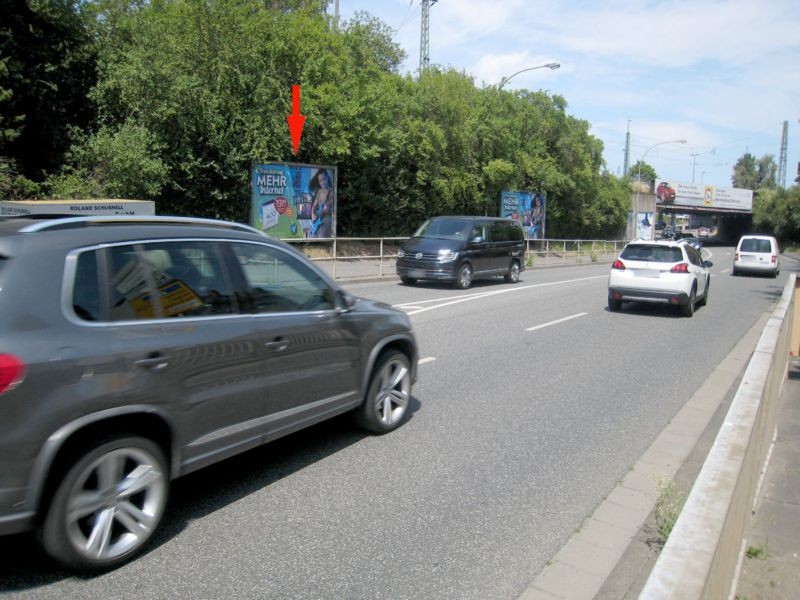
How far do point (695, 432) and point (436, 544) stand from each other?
344cm

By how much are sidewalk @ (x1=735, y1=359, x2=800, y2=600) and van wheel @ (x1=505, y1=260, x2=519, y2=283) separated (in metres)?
15.0

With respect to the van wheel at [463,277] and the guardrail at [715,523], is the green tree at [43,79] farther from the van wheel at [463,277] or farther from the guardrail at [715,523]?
the guardrail at [715,523]

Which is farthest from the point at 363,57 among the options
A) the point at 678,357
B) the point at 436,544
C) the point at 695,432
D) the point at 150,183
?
the point at 436,544

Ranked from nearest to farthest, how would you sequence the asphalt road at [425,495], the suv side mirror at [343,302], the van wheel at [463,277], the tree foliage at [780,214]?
the asphalt road at [425,495] → the suv side mirror at [343,302] → the van wheel at [463,277] → the tree foliage at [780,214]

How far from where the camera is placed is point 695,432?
6273 millimetres

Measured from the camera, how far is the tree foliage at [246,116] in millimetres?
19609

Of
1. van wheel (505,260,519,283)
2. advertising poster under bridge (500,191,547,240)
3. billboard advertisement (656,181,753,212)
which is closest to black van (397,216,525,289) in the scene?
van wheel (505,260,519,283)

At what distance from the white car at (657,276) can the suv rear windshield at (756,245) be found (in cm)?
1527

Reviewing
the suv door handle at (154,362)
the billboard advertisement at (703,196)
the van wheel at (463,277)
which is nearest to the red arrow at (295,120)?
the van wheel at (463,277)

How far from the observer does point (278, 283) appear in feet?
15.6

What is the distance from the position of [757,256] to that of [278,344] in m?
27.9

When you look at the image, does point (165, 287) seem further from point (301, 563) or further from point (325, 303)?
point (301, 563)

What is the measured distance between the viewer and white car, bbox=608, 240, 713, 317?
14.0 meters

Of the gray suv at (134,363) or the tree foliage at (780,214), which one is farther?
the tree foliage at (780,214)
